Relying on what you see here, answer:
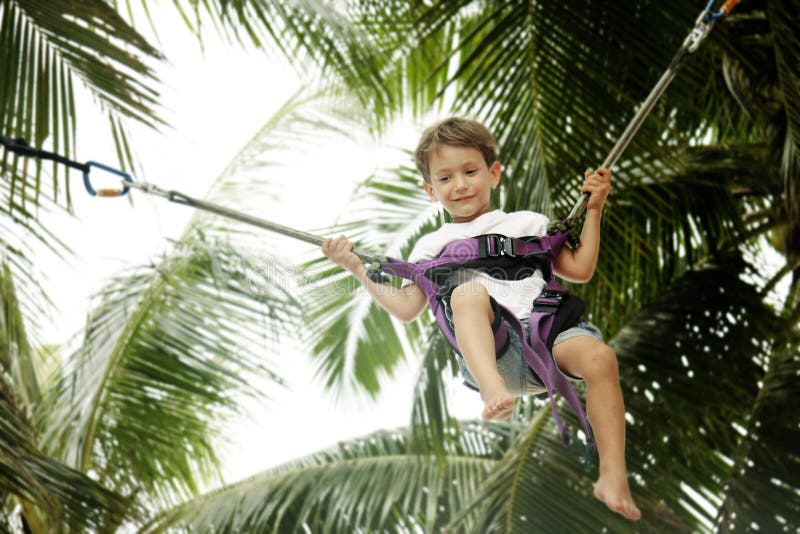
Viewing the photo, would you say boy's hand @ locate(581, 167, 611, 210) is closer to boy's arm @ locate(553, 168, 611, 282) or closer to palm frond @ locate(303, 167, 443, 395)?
boy's arm @ locate(553, 168, 611, 282)

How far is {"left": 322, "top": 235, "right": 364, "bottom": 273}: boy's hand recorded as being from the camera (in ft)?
7.87

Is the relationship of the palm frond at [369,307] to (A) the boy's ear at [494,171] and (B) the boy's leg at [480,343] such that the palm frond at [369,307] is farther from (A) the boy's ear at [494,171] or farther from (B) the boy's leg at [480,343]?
(B) the boy's leg at [480,343]

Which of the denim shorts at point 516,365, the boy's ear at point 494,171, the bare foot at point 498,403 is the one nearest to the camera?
the bare foot at point 498,403

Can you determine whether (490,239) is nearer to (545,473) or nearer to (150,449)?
(545,473)

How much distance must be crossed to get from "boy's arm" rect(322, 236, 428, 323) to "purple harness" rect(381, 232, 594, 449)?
0.22 ft

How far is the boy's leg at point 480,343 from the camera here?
82.9 inches

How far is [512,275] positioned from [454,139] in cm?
31

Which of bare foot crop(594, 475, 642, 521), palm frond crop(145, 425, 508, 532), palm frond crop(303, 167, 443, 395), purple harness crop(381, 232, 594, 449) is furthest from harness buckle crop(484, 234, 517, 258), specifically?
palm frond crop(145, 425, 508, 532)

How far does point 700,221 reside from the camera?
4.83 meters

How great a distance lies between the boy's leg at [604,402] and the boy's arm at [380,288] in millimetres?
341

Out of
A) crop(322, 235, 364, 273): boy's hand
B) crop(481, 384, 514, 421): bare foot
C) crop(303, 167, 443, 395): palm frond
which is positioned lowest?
crop(481, 384, 514, 421): bare foot

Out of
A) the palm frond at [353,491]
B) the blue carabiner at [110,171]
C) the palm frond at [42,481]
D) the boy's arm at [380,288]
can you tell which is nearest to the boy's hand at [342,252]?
the boy's arm at [380,288]

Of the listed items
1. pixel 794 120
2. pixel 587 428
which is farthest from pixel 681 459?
pixel 587 428

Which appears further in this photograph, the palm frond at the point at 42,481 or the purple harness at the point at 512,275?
the palm frond at the point at 42,481
